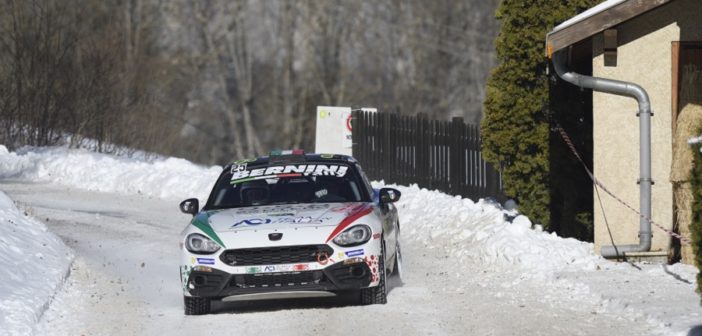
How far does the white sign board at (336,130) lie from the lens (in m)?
29.5

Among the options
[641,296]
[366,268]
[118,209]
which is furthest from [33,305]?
[118,209]

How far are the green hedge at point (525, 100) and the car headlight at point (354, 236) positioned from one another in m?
6.59

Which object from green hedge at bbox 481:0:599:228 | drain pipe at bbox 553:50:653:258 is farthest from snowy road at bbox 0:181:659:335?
green hedge at bbox 481:0:599:228

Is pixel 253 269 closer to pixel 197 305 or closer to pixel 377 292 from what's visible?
pixel 197 305

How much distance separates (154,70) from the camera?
50656 mm

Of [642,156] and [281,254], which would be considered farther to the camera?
[642,156]

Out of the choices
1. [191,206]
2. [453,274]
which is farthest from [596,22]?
[191,206]

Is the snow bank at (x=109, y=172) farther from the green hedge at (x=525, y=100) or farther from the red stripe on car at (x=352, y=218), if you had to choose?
the red stripe on car at (x=352, y=218)

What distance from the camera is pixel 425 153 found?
26766 millimetres

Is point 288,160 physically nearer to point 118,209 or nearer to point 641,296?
point 641,296

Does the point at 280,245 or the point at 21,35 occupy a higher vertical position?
the point at 21,35

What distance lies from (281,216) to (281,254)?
2.17 ft

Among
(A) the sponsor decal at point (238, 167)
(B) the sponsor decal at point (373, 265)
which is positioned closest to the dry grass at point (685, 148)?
(B) the sponsor decal at point (373, 265)

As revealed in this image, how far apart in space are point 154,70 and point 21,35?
11.9 m
